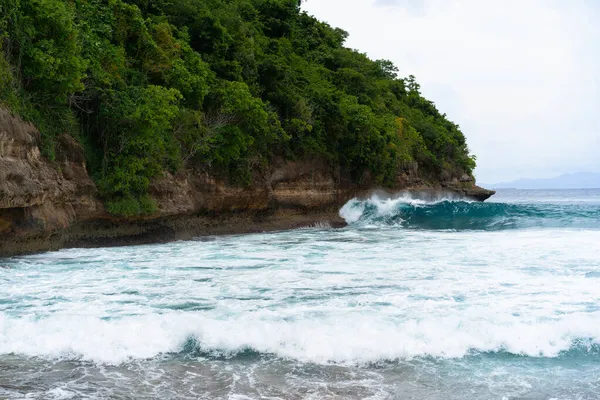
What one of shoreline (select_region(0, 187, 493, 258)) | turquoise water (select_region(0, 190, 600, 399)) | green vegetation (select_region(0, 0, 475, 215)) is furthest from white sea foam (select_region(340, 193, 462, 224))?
turquoise water (select_region(0, 190, 600, 399))

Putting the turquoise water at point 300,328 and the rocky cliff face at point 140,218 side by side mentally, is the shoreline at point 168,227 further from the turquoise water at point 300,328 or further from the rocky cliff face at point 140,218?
the turquoise water at point 300,328

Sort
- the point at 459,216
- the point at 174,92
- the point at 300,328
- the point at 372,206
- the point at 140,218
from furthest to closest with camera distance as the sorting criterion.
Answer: the point at 372,206, the point at 459,216, the point at 140,218, the point at 174,92, the point at 300,328

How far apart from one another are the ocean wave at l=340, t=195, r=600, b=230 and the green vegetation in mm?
1656

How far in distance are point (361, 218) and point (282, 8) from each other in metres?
13.0

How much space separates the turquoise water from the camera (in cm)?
568

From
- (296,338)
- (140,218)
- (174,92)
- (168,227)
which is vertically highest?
(174,92)

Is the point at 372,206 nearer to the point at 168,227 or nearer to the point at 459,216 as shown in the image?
the point at 459,216

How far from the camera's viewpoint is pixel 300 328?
721 cm

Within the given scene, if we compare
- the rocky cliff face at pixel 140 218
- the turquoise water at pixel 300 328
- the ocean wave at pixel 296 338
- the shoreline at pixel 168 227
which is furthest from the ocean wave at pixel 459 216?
the ocean wave at pixel 296 338

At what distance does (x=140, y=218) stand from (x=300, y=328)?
1210cm

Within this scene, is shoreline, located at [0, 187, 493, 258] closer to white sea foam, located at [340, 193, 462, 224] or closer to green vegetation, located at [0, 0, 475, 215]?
white sea foam, located at [340, 193, 462, 224]

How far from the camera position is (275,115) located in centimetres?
2369

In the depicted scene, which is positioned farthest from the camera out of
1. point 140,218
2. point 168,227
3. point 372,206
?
point 372,206

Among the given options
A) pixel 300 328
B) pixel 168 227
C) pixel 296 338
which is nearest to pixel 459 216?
pixel 168 227
